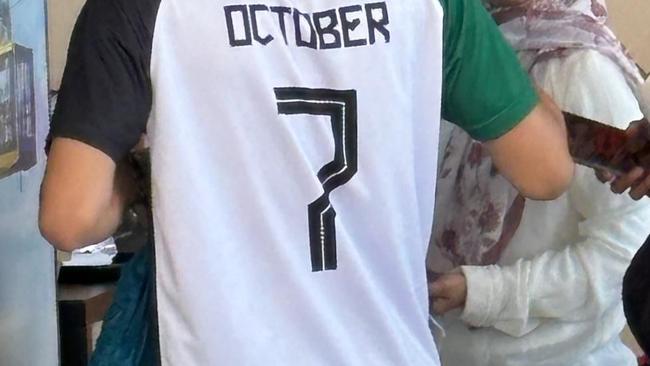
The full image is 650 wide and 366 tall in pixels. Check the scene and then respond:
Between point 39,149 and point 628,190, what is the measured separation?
757mm

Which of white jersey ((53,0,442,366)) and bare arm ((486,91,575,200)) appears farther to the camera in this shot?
bare arm ((486,91,575,200))

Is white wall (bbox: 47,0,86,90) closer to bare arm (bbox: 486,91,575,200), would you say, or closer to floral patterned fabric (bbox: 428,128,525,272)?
floral patterned fabric (bbox: 428,128,525,272)

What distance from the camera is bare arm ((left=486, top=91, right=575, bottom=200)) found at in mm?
959

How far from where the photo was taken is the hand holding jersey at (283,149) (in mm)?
812

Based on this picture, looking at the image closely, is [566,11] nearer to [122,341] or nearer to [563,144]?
[563,144]

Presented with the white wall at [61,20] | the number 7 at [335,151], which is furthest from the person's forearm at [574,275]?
the white wall at [61,20]

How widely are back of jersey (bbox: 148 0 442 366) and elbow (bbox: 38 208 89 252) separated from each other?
0.22 feet

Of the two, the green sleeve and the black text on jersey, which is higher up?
the black text on jersey

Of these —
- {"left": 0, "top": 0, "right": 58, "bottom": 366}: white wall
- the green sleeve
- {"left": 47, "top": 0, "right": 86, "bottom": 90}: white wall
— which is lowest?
{"left": 0, "top": 0, "right": 58, "bottom": 366}: white wall

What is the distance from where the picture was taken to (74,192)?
81cm

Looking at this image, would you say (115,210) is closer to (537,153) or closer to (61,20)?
(537,153)

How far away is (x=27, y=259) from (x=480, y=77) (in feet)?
2.41

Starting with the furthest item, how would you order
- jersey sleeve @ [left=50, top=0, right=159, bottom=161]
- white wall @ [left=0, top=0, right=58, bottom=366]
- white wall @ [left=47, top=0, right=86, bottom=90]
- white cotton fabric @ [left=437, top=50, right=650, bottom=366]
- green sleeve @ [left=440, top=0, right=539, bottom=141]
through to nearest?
white wall @ [left=47, top=0, right=86, bottom=90] < white wall @ [left=0, top=0, right=58, bottom=366] < white cotton fabric @ [left=437, top=50, right=650, bottom=366] < green sleeve @ [left=440, top=0, right=539, bottom=141] < jersey sleeve @ [left=50, top=0, right=159, bottom=161]

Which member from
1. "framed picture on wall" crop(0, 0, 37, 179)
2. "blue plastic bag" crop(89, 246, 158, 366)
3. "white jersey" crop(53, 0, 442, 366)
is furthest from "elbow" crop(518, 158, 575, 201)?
"framed picture on wall" crop(0, 0, 37, 179)
